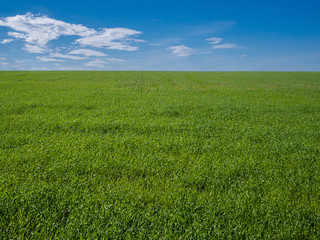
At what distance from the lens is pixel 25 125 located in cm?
968

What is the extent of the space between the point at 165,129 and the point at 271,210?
6061 millimetres

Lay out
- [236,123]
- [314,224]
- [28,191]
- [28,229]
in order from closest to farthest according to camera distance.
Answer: [28,229] → [314,224] → [28,191] → [236,123]

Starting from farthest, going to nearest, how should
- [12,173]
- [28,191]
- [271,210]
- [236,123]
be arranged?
[236,123]
[12,173]
[28,191]
[271,210]

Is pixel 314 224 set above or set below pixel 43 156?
below

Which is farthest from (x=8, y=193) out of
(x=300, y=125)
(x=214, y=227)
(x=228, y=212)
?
(x=300, y=125)

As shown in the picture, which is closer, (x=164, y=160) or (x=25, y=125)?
(x=164, y=160)

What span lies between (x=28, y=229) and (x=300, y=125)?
44.1 feet

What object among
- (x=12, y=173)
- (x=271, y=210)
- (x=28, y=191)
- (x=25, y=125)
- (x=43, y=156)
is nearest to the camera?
(x=271, y=210)

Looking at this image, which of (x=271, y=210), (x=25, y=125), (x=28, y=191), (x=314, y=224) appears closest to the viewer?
(x=314, y=224)

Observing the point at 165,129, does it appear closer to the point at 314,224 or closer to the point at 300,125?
the point at 314,224

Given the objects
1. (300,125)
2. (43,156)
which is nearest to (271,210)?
(43,156)

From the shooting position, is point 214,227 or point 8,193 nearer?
point 214,227

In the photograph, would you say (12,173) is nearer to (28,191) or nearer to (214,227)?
(28,191)

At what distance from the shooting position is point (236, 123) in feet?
36.1
